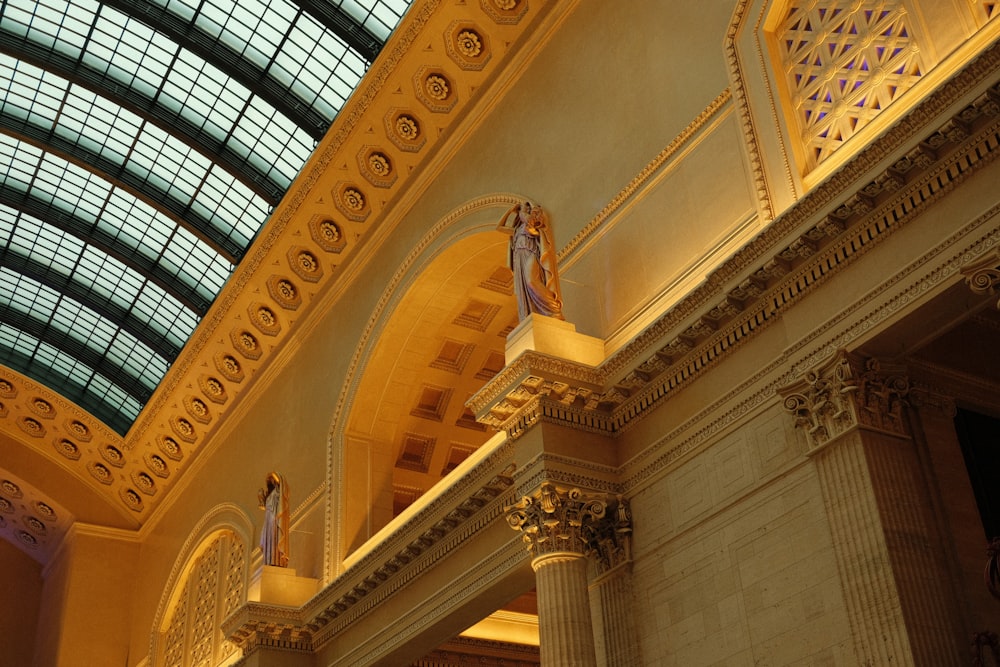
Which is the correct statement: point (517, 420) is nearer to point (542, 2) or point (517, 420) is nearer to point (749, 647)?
point (749, 647)

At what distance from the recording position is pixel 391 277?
63.2 feet

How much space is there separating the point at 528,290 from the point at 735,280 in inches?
116

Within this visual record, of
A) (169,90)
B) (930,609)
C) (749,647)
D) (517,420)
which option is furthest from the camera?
(169,90)

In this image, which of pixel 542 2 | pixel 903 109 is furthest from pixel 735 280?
pixel 542 2

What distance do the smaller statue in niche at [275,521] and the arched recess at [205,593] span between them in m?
2.72

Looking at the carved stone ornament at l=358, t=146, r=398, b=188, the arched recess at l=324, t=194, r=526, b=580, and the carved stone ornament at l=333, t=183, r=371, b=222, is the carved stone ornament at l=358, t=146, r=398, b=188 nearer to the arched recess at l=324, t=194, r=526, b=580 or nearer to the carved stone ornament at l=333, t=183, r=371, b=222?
the carved stone ornament at l=333, t=183, r=371, b=222

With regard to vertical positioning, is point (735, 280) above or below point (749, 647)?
above

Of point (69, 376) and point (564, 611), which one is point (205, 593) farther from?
point (564, 611)

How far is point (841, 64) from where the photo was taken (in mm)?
11273

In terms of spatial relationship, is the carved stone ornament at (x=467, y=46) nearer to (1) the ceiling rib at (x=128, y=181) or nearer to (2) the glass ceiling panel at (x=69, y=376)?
(1) the ceiling rib at (x=128, y=181)

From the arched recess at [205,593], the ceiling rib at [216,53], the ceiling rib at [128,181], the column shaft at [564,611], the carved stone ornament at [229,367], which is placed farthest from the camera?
the carved stone ornament at [229,367]

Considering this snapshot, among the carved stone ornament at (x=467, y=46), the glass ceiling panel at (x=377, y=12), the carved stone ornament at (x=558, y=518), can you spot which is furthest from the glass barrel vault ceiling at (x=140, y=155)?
the carved stone ornament at (x=558, y=518)

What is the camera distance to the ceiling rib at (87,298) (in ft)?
94.6

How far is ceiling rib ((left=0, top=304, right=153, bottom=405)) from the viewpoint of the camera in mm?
30594
